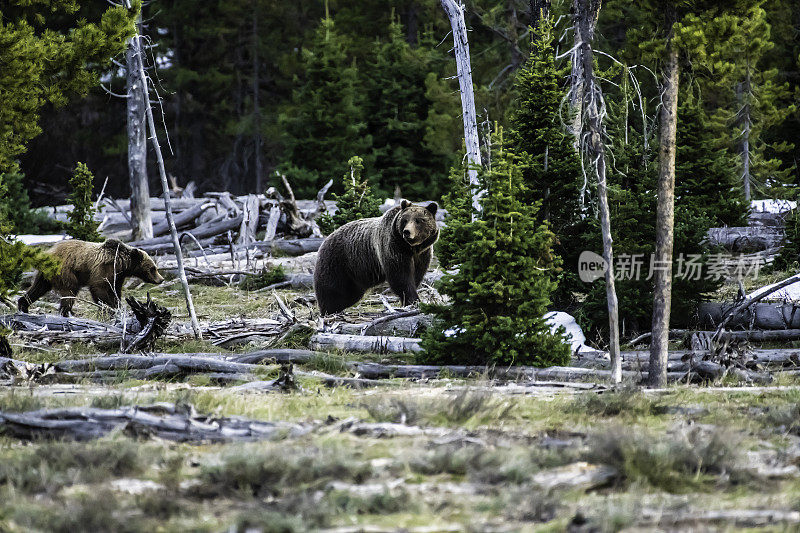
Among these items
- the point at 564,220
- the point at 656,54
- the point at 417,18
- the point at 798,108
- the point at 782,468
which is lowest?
the point at 782,468

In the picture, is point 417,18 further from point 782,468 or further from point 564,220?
point 782,468

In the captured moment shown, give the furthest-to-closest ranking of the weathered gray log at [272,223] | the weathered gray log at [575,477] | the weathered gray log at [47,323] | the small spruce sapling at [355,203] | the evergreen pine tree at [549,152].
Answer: the weathered gray log at [272,223]
the small spruce sapling at [355,203]
the evergreen pine tree at [549,152]
the weathered gray log at [47,323]
the weathered gray log at [575,477]

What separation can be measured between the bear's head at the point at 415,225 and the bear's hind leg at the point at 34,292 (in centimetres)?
595

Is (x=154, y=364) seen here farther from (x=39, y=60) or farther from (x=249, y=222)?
(x=249, y=222)

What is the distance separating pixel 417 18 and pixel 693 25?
3162 cm

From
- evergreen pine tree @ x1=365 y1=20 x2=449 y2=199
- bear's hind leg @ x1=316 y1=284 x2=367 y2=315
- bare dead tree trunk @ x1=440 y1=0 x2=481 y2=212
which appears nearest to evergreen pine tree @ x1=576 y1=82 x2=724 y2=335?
bare dead tree trunk @ x1=440 y1=0 x2=481 y2=212

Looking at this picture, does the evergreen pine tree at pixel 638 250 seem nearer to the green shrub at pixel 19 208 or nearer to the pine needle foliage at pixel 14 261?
the pine needle foliage at pixel 14 261

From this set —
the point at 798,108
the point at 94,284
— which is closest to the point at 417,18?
the point at 798,108

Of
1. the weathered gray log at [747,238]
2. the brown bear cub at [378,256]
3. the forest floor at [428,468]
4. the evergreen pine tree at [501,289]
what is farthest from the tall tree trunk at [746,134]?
the forest floor at [428,468]

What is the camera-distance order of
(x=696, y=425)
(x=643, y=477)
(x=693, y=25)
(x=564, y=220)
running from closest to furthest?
(x=643, y=477) < (x=696, y=425) < (x=693, y=25) < (x=564, y=220)

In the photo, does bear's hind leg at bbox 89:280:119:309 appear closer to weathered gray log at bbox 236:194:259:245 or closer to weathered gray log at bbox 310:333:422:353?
weathered gray log at bbox 310:333:422:353

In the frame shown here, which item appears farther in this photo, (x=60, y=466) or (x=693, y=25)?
(x=693, y=25)

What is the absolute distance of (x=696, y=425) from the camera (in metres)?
6.50

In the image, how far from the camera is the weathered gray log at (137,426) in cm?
596
